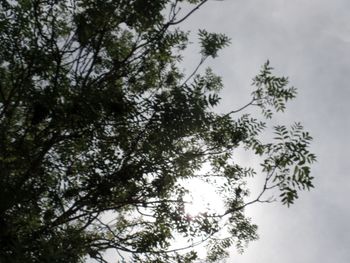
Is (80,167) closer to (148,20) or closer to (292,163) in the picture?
(148,20)

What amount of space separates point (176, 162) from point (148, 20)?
3.35 meters

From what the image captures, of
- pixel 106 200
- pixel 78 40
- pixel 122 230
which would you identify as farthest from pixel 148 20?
pixel 122 230

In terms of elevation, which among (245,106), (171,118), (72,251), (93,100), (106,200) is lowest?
(72,251)

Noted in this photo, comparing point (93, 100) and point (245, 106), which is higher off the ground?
point (245, 106)

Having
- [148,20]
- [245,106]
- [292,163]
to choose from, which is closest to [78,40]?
[148,20]

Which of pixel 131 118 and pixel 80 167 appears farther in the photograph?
pixel 80 167

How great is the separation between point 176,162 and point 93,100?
9.57 feet

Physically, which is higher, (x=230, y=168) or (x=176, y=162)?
(x=230, y=168)

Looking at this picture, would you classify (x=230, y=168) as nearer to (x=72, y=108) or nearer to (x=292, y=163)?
(x=292, y=163)

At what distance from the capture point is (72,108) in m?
6.73

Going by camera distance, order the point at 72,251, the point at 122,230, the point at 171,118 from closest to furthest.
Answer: the point at 72,251 → the point at 171,118 → the point at 122,230

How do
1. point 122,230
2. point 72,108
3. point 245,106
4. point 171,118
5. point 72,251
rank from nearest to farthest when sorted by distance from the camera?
1. point 72,251
2. point 72,108
3. point 171,118
4. point 245,106
5. point 122,230

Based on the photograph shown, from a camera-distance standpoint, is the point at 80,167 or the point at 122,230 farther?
the point at 122,230

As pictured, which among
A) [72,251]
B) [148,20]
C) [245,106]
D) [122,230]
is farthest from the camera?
[122,230]
